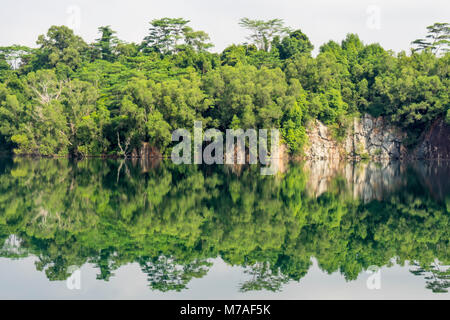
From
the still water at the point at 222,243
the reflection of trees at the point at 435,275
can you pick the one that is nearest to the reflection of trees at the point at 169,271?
the still water at the point at 222,243

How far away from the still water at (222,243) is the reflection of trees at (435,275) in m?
0.02

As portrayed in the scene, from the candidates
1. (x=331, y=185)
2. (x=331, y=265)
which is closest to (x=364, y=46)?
(x=331, y=185)

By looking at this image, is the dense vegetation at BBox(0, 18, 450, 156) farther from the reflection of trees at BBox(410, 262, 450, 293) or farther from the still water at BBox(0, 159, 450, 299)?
the reflection of trees at BBox(410, 262, 450, 293)

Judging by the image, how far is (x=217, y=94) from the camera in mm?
51500

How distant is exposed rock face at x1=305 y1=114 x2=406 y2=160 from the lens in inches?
2194

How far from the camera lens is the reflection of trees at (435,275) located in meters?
10.0

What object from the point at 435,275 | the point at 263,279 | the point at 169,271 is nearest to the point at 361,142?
the point at 435,275

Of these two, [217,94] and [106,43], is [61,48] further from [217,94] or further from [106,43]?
[217,94]

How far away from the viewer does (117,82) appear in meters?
56.3

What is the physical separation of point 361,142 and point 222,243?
45.7 meters

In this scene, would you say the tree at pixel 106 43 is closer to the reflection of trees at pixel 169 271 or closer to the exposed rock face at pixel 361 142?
the exposed rock face at pixel 361 142

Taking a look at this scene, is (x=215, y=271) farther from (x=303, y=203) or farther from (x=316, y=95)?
(x=316, y=95)
